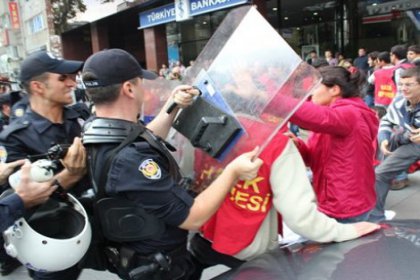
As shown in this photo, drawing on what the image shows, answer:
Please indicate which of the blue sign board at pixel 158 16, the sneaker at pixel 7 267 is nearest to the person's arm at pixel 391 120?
the sneaker at pixel 7 267

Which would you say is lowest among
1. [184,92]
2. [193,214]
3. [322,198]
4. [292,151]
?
[322,198]

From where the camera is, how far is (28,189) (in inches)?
66.2

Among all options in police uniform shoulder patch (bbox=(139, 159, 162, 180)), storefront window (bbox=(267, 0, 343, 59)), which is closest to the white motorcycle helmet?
police uniform shoulder patch (bbox=(139, 159, 162, 180))

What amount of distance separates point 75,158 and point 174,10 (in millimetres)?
14291

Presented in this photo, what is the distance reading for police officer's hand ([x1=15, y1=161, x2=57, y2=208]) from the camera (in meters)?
1.67

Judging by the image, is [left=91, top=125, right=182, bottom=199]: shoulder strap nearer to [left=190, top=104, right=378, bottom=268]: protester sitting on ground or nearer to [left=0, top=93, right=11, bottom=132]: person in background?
[left=190, top=104, right=378, bottom=268]: protester sitting on ground

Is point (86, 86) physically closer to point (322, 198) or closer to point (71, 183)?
point (71, 183)

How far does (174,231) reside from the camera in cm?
180

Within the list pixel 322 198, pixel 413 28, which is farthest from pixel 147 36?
pixel 322 198

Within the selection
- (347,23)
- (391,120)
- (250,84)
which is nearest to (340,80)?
(250,84)

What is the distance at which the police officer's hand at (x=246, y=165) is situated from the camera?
4.98 ft

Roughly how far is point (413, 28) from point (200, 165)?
40.3ft

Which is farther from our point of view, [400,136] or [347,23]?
[347,23]

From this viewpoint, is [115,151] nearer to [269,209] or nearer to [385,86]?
[269,209]
